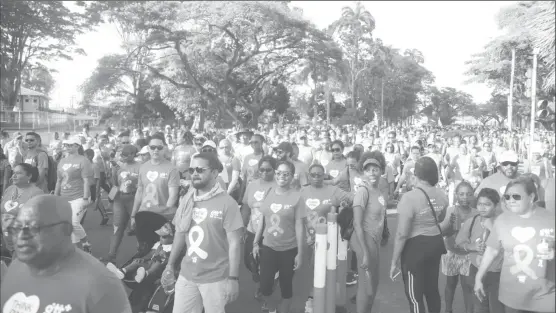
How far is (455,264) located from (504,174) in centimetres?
145

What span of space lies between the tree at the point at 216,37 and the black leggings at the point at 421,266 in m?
22.7

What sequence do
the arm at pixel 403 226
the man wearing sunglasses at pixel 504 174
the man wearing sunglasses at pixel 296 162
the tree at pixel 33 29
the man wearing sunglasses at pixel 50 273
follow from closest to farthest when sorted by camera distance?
1. the man wearing sunglasses at pixel 50 273
2. the arm at pixel 403 226
3. the man wearing sunglasses at pixel 504 174
4. the man wearing sunglasses at pixel 296 162
5. the tree at pixel 33 29

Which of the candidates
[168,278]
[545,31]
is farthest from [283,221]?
[545,31]

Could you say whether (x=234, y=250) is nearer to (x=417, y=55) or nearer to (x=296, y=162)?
(x=417, y=55)

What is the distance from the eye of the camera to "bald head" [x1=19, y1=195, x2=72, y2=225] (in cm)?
227

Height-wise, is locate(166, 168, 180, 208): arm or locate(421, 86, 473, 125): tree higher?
locate(421, 86, 473, 125): tree

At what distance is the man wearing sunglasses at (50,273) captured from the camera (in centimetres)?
223

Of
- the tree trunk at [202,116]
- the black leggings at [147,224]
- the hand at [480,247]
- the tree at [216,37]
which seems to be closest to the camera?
the hand at [480,247]

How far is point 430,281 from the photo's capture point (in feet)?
13.4

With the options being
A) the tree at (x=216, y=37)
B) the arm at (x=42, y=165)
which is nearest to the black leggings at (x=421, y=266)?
the arm at (x=42, y=165)

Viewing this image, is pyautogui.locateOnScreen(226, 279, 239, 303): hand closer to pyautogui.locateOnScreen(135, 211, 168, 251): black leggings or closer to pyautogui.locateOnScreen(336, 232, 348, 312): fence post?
pyautogui.locateOnScreen(336, 232, 348, 312): fence post

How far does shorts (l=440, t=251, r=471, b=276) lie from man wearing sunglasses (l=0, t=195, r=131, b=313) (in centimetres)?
344

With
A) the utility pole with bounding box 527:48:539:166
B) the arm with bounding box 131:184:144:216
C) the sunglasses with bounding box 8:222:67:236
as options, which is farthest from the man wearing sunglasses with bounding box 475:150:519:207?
the sunglasses with bounding box 8:222:67:236

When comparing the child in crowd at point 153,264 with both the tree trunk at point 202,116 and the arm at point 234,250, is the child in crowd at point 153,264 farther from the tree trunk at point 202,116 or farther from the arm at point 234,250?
the tree trunk at point 202,116
